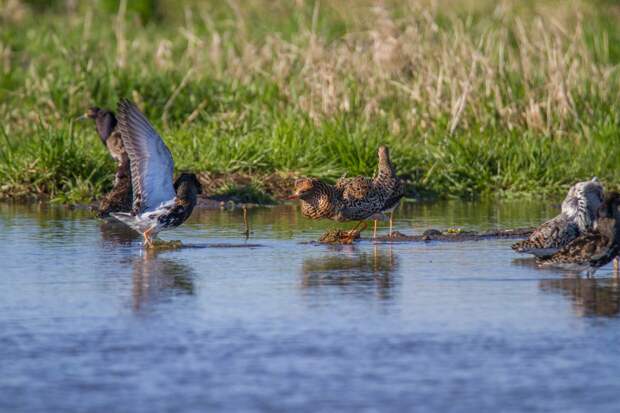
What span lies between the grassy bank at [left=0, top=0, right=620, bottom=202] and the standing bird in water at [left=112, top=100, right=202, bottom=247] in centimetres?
385

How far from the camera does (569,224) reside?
11367 millimetres

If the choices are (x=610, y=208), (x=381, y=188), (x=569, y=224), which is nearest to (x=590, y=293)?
(x=610, y=208)

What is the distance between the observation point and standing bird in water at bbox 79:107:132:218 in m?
14.1

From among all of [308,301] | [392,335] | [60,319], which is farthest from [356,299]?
[60,319]

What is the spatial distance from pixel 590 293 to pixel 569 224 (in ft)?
5.83

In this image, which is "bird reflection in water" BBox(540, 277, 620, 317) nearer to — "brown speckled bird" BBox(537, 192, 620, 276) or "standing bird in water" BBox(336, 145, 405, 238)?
"brown speckled bird" BBox(537, 192, 620, 276)

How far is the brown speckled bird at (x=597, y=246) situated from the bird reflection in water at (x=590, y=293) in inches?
5.3

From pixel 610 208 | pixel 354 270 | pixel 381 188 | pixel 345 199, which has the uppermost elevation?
pixel 381 188

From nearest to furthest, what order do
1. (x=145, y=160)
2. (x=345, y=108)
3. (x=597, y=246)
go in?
(x=597, y=246) → (x=145, y=160) → (x=345, y=108)

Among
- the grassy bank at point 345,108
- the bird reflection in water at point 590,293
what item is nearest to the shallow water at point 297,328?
the bird reflection in water at point 590,293

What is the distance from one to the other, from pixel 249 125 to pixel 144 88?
Result: 1.88m

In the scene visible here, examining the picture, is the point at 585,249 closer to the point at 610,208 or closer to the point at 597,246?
the point at 597,246

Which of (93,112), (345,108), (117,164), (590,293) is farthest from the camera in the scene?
(345,108)

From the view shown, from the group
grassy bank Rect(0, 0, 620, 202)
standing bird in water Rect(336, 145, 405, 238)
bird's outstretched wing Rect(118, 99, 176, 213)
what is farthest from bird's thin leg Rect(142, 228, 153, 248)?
grassy bank Rect(0, 0, 620, 202)
